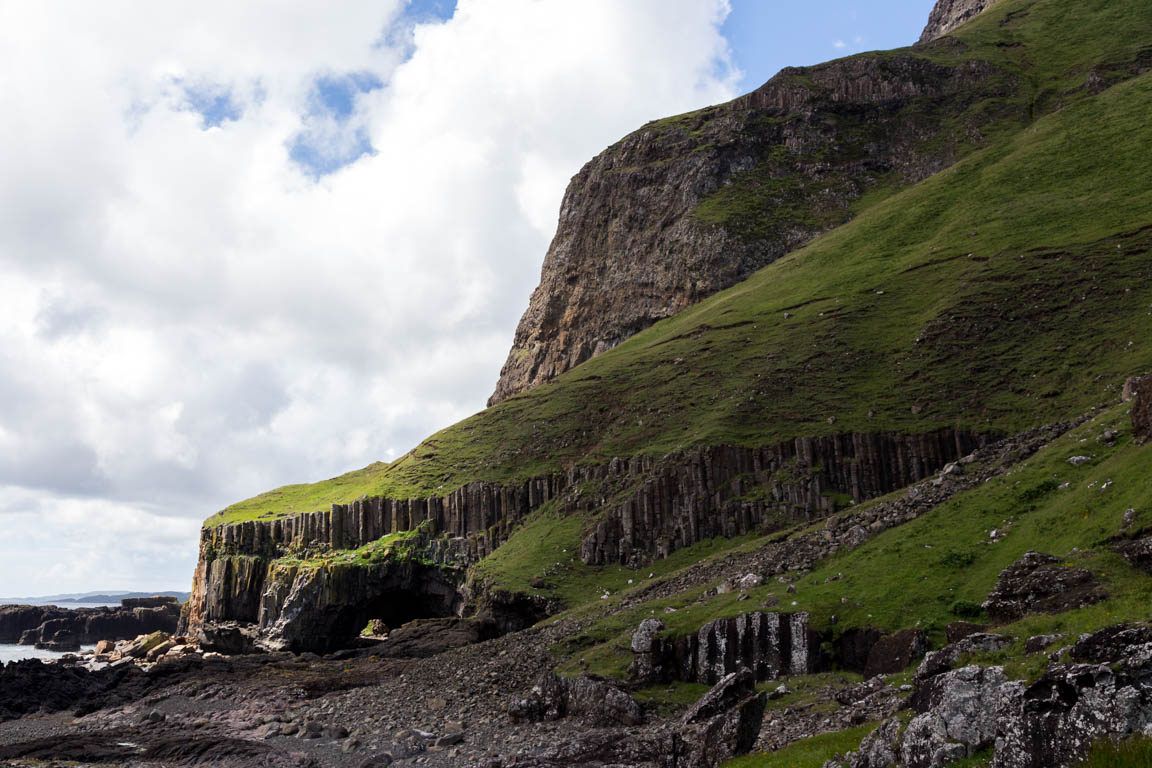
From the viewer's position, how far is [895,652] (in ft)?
113

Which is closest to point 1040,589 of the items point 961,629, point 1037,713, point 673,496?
point 961,629

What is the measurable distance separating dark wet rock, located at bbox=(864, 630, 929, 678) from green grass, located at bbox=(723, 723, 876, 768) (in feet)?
36.3

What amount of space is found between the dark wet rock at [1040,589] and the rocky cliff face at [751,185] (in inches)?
5394

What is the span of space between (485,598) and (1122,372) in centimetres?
5982

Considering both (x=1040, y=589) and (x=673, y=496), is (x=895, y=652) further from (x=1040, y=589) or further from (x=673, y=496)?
(x=673, y=496)

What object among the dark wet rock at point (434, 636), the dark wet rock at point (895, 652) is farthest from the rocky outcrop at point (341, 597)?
the dark wet rock at point (895, 652)

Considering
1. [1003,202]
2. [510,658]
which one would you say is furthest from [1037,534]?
[1003,202]

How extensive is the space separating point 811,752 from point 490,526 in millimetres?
79095

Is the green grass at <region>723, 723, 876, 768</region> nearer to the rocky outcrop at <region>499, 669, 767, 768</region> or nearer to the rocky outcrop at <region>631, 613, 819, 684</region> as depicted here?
the rocky outcrop at <region>499, 669, 767, 768</region>

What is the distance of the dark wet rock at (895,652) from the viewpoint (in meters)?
33.2

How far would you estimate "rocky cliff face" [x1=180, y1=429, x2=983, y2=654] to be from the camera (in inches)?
2965

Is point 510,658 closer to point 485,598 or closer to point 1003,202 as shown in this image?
point 485,598

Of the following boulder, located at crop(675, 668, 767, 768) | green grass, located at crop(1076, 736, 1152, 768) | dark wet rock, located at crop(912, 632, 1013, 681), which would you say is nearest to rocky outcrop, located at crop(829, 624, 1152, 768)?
green grass, located at crop(1076, 736, 1152, 768)

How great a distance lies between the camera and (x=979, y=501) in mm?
45250
